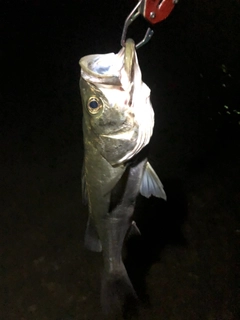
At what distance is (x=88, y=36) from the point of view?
13.2 ft

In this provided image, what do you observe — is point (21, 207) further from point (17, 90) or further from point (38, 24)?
point (38, 24)

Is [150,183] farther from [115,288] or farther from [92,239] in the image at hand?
[115,288]

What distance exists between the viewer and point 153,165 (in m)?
2.73

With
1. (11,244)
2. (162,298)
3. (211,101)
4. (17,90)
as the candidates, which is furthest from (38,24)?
(162,298)

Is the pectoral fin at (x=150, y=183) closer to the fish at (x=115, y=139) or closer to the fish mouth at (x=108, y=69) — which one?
the fish at (x=115, y=139)

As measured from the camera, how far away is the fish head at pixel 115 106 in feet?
2.63

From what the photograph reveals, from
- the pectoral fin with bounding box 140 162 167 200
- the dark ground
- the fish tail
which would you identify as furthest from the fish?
the dark ground

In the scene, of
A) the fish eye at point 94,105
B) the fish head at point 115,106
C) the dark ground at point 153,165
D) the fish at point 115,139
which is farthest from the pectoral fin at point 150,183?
the dark ground at point 153,165

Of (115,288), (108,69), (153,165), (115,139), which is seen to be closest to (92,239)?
(115,288)

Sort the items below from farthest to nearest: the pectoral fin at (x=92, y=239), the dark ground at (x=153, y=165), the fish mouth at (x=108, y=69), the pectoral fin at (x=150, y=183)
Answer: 1. the dark ground at (x=153, y=165)
2. the pectoral fin at (x=92, y=239)
3. the pectoral fin at (x=150, y=183)
4. the fish mouth at (x=108, y=69)

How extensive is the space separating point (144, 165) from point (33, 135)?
7.08 feet

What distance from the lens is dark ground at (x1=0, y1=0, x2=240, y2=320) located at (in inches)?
87.3

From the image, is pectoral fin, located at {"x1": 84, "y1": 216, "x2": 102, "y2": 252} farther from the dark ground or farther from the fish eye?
the dark ground

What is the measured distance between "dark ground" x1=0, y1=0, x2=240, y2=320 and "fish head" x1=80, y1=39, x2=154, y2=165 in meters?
1.56
